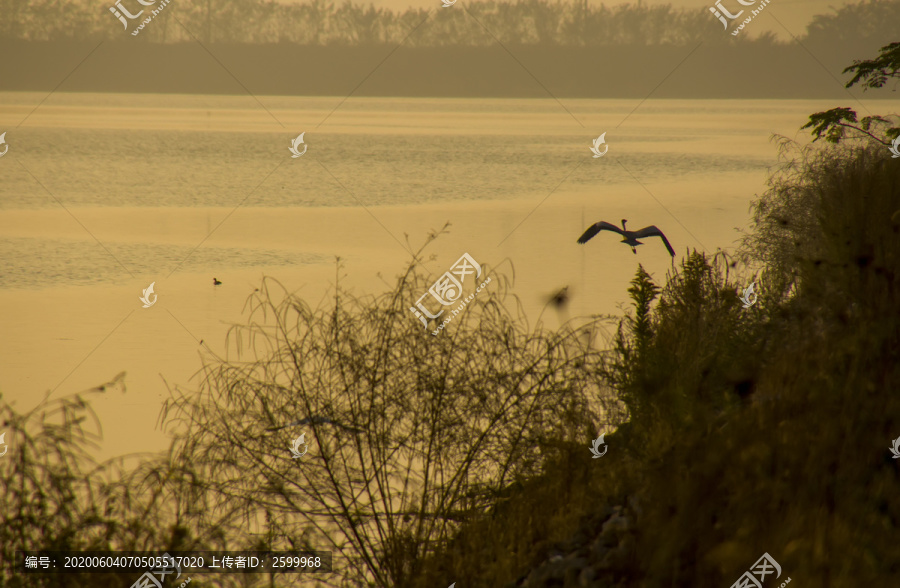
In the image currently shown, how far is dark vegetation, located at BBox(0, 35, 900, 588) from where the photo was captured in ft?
13.1

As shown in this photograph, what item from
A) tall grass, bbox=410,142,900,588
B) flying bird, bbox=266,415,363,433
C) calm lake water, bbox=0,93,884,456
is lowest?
tall grass, bbox=410,142,900,588

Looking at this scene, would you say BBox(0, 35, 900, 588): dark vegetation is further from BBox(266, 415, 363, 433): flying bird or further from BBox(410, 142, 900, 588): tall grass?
BBox(266, 415, 363, 433): flying bird

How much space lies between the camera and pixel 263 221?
35406 mm

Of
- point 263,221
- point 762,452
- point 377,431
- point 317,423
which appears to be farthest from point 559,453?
point 263,221

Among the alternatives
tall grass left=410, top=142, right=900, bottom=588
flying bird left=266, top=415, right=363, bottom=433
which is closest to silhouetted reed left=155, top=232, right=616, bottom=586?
flying bird left=266, top=415, right=363, bottom=433

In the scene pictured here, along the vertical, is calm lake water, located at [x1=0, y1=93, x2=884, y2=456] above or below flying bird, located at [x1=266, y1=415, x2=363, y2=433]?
above

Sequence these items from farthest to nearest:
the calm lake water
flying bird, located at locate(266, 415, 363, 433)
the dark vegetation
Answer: the calm lake water → flying bird, located at locate(266, 415, 363, 433) → the dark vegetation

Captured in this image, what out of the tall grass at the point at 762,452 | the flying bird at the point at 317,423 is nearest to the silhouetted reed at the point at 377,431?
the flying bird at the point at 317,423

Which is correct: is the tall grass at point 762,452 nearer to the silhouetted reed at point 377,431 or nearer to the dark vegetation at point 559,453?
the dark vegetation at point 559,453

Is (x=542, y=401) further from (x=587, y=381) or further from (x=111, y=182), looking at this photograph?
(x=111, y=182)

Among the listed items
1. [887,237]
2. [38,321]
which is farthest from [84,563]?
[38,321]

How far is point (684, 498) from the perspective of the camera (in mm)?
3867

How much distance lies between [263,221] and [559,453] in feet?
94.1

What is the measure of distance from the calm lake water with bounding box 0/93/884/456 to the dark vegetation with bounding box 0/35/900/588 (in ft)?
3.57
